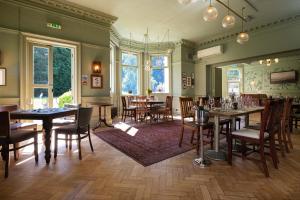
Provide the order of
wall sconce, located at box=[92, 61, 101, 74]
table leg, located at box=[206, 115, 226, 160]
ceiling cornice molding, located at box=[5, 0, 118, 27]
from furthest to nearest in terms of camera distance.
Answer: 1. wall sconce, located at box=[92, 61, 101, 74]
2. ceiling cornice molding, located at box=[5, 0, 118, 27]
3. table leg, located at box=[206, 115, 226, 160]

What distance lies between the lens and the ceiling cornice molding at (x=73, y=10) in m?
4.49

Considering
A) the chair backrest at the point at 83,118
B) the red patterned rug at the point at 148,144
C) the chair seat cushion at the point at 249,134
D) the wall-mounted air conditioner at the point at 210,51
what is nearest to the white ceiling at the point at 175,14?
the wall-mounted air conditioner at the point at 210,51

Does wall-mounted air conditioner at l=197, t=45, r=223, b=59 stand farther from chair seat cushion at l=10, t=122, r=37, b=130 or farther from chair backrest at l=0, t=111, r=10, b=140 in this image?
chair backrest at l=0, t=111, r=10, b=140

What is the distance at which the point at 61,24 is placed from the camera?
4922 millimetres

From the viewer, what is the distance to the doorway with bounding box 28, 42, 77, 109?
4.61m

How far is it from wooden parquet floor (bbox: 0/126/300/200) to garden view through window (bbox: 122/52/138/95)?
5497 mm

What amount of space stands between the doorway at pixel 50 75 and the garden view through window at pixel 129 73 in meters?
3.04

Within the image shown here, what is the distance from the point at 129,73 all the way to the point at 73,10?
3.70m

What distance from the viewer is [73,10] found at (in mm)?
5016

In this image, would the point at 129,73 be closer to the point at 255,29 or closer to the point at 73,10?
the point at 73,10

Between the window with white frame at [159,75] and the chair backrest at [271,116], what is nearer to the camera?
the chair backrest at [271,116]

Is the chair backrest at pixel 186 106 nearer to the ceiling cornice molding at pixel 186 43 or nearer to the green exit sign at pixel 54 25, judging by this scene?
the green exit sign at pixel 54 25

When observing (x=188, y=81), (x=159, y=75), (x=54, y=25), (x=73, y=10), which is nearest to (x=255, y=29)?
(x=188, y=81)

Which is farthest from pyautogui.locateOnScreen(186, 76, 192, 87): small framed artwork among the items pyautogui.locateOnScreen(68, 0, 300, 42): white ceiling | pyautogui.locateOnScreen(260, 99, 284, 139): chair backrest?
pyautogui.locateOnScreen(260, 99, 284, 139): chair backrest
